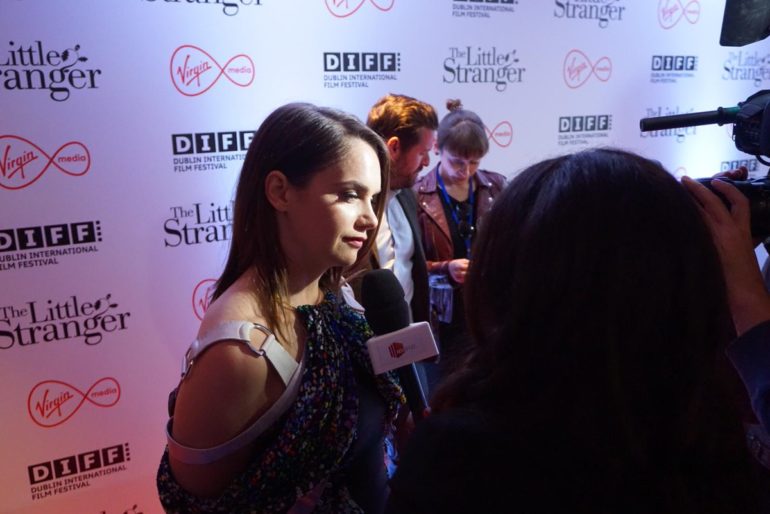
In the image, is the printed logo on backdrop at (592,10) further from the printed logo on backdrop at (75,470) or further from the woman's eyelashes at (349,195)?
the printed logo on backdrop at (75,470)

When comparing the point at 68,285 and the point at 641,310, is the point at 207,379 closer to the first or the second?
the point at 641,310

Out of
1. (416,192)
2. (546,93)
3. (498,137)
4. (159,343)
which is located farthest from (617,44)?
(159,343)

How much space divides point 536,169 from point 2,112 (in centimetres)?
194

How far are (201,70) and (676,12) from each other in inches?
101

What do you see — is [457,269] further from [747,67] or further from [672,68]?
[747,67]

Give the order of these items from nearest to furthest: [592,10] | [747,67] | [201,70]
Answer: [201,70]
[592,10]
[747,67]

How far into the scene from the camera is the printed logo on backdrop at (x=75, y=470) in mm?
2219

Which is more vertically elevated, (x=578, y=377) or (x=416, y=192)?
(x=578, y=377)

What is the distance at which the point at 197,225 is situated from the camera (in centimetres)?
235

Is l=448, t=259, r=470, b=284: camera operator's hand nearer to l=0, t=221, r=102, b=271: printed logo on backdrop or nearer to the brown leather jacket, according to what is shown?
the brown leather jacket

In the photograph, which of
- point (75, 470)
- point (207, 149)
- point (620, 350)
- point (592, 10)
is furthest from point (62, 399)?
point (592, 10)

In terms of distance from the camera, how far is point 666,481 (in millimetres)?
600

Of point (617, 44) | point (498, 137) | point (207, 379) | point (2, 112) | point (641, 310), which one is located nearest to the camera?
point (641, 310)

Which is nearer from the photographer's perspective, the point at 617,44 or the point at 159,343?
the point at 159,343
